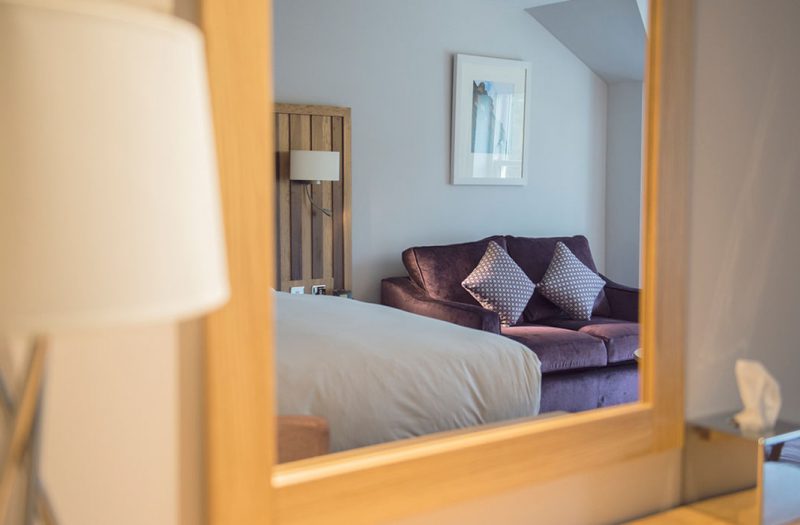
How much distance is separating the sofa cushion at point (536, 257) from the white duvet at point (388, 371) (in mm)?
76

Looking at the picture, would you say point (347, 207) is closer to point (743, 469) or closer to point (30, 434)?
point (30, 434)

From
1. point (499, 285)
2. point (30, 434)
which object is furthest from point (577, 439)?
point (30, 434)

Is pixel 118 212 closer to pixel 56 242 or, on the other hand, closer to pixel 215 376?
pixel 56 242

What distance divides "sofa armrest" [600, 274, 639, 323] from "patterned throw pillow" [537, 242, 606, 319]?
0.18 ft

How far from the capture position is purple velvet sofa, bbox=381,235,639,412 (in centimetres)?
130

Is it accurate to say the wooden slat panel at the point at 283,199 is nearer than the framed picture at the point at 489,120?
Yes

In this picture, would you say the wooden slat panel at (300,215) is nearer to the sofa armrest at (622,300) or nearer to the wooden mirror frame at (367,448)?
the wooden mirror frame at (367,448)

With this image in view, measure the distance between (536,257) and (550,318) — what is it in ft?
0.35

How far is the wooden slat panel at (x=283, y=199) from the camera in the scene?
3.74 feet

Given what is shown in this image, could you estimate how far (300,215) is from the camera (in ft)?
3.85

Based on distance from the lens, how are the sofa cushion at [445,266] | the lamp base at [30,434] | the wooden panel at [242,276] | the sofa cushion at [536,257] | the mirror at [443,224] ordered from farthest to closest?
the sofa cushion at [536,257] → the sofa cushion at [445,266] → the mirror at [443,224] → the wooden panel at [242,276] → the lamp base at [30,434]

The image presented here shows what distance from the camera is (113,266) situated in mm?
580

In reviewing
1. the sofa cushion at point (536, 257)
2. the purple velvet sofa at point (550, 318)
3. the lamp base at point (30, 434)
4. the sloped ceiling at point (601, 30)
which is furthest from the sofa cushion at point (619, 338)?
the lamp base at point (30, 434)

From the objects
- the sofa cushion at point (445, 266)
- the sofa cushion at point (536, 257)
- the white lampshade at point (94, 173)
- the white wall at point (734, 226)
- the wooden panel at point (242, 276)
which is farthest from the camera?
the white wall at point (734, 226)
